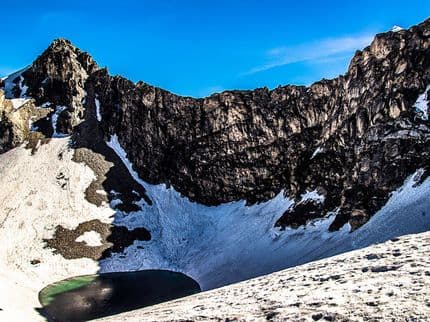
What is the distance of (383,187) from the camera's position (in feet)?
224

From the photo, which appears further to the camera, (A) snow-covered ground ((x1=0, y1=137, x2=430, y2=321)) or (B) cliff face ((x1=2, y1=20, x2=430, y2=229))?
(B) cliff face ((x1=2, y1=20, x2=430, y2=229))

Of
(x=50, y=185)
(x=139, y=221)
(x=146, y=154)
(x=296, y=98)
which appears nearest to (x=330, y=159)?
(x=296, y=98)

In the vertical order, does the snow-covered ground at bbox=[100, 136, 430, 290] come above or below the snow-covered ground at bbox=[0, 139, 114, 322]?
below

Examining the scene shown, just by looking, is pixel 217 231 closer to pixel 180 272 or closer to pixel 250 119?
pixel 180 272

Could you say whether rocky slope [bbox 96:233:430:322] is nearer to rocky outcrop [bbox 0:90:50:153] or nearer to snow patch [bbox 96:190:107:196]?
snow patch [bbox 96:190:107:196]

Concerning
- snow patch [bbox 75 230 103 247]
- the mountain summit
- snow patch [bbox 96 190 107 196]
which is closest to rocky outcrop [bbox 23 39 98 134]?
the mountain summit

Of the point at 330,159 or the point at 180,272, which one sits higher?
the point at 330,159

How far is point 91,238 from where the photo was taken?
3568 inches

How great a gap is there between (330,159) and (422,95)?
2135 centimetres

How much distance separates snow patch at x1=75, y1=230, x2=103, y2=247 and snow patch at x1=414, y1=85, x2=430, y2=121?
2559 inches

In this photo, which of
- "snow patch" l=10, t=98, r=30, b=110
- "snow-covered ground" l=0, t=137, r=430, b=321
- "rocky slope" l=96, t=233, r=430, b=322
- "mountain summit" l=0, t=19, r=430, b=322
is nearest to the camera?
"rocky slope" l=96, t=233, r=430, b=322

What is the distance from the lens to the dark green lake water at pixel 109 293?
5972 centimetres

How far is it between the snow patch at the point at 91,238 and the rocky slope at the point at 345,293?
2604 inches

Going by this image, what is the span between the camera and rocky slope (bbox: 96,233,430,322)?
16.2 metres
